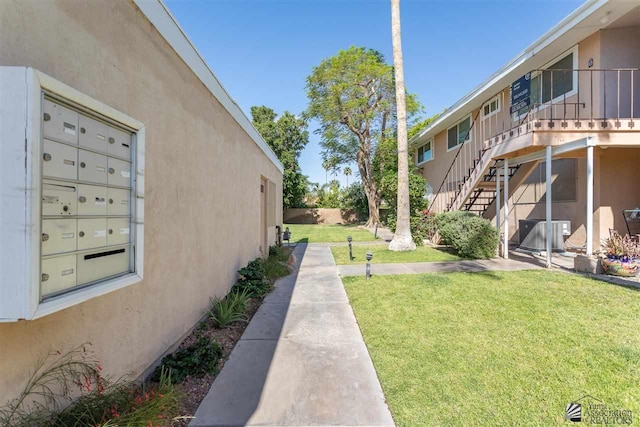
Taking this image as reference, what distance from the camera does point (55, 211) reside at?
1.55 meters

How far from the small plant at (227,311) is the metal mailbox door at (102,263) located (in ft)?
7.47

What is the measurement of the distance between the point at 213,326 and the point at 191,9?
5620mm

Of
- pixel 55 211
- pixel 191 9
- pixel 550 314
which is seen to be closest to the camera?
pixel 55 211

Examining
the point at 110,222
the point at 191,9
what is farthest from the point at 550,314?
the point at 191,9

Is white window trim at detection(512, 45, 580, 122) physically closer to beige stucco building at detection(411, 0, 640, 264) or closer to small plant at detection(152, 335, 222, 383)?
beige stucco building at detection(411, 0, 640, 264)

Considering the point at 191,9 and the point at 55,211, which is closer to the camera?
the point at 55,211

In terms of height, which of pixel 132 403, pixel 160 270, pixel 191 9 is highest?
pixel 191 9

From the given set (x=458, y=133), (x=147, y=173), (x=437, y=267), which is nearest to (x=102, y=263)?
(x=147, y=173)

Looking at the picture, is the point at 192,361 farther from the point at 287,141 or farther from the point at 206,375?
the point at 287,141

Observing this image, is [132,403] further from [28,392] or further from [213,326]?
[213,326]


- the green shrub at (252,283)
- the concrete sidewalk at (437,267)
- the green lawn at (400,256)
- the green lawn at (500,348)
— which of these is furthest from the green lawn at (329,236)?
the green lawn at (500,348)

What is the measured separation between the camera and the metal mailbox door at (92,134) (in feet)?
5.68

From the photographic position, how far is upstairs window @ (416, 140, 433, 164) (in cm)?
1947

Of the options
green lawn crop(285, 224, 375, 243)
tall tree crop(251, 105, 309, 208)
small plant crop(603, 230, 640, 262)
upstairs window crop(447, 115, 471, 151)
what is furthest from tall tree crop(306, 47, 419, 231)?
small plant crop(603, 230, 640, 262)
